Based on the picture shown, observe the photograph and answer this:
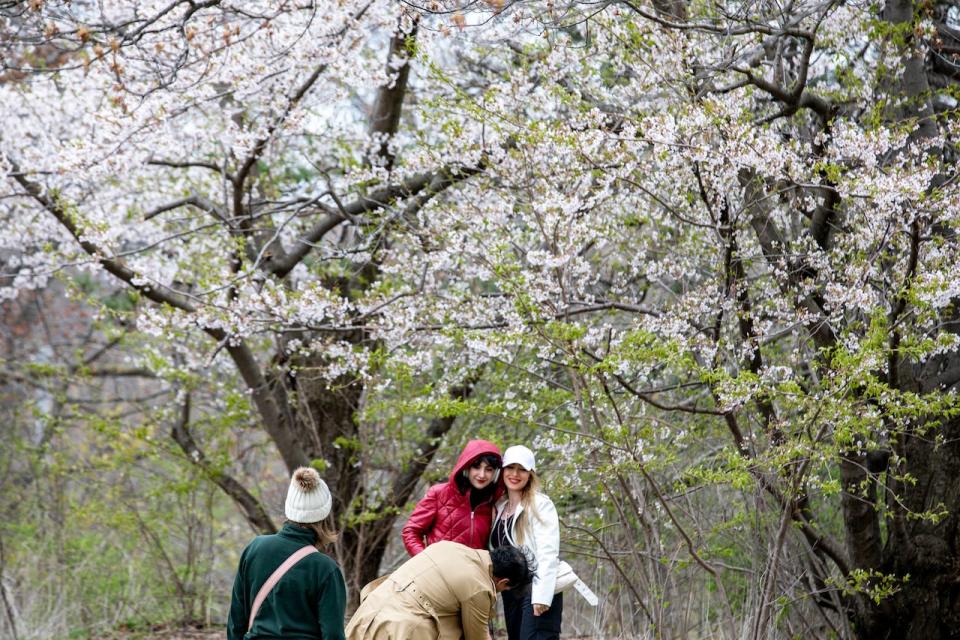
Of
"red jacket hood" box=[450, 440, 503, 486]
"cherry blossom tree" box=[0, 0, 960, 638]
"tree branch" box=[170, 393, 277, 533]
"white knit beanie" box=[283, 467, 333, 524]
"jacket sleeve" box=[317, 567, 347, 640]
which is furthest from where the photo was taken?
"tree branch" box=[170, 393, 277, 533]

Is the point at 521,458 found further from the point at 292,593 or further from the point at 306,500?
the point at 292,593

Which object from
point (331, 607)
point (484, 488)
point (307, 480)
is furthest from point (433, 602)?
point (484, 488)

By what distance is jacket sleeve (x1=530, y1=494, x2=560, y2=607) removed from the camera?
3.86 metres

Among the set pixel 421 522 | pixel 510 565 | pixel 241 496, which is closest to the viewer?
pixel 510 565

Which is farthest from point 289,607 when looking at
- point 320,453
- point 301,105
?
point 301,105

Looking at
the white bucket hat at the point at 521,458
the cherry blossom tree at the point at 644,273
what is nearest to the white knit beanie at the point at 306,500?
the white bucket hat at the point at 521,458

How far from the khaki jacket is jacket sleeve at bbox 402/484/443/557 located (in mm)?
983

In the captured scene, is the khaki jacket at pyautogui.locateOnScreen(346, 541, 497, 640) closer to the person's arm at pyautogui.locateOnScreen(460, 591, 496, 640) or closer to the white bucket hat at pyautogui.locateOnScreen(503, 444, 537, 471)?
the person's arm at pyautogui.locateOnScreen(460, 591, 496, 640)

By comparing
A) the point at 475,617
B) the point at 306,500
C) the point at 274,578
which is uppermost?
the point at 306,500

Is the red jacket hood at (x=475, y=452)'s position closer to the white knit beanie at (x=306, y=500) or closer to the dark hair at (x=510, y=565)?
the dark hair at (x=510, y=565)

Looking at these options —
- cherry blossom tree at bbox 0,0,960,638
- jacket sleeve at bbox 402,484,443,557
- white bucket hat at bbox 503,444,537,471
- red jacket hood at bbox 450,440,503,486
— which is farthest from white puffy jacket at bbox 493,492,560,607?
cherry blossom tree at bbox 0,0,960,638

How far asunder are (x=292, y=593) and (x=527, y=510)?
1295mm

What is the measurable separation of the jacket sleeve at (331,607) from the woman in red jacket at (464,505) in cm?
116

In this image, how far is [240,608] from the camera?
3.10 metres
